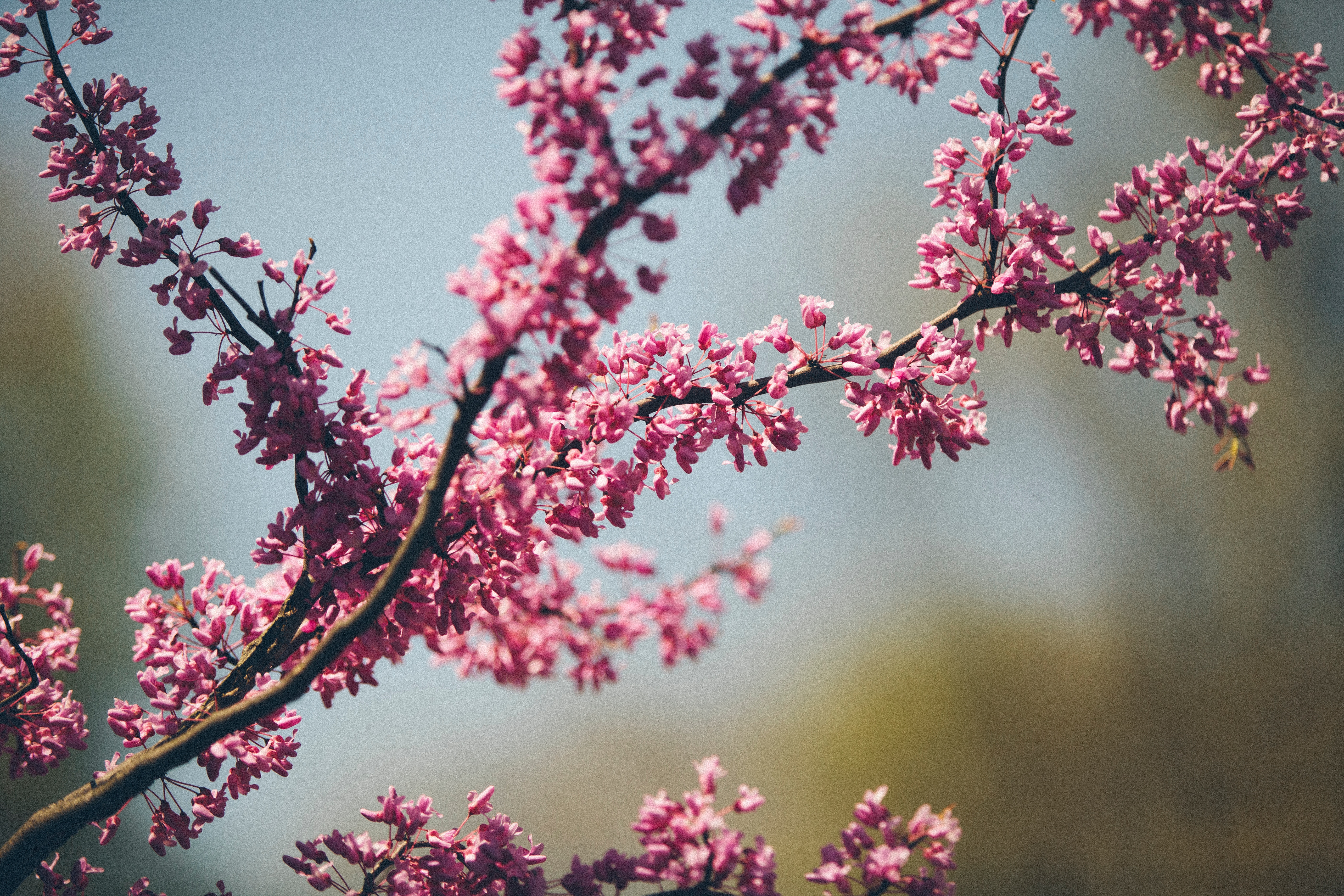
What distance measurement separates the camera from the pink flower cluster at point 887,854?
1.14 meters

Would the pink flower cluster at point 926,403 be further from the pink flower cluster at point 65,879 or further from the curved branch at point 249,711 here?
the pink flower cluster at point 65,879

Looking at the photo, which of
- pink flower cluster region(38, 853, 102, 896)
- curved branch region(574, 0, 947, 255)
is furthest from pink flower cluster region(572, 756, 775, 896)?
Answer: pink flower cluster region(38, 853, 102, 896)

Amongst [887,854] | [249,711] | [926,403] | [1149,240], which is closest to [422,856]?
[249,711]

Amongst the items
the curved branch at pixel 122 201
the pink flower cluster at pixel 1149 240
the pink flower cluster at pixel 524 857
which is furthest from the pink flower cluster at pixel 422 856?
the pink flower cluster at pixel 1149 240

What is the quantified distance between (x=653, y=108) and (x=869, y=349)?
688 millimetres

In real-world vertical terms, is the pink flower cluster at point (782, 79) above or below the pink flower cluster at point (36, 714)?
above

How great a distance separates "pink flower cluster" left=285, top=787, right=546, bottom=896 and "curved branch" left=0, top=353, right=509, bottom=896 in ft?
1.16

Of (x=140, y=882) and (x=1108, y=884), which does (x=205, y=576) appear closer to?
(x=140, y=882)

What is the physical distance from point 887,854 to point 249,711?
1134 mm

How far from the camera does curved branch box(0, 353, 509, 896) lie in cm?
99

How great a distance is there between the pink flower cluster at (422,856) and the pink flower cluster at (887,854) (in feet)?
1.92

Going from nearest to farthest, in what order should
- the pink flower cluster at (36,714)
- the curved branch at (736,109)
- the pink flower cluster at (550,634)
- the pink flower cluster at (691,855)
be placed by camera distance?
the curved branch at (736,109), the pink flower cluster at (691,855), the pink flower cluster at (36,714), the pink flower cluster at (550,634)

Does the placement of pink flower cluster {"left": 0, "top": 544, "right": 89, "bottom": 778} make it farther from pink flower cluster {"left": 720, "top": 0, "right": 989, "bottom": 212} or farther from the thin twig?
pink flower cluster {"left": 720, "top": 0, "right": 989, "bottom": 212}

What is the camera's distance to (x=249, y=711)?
42.8 inches
